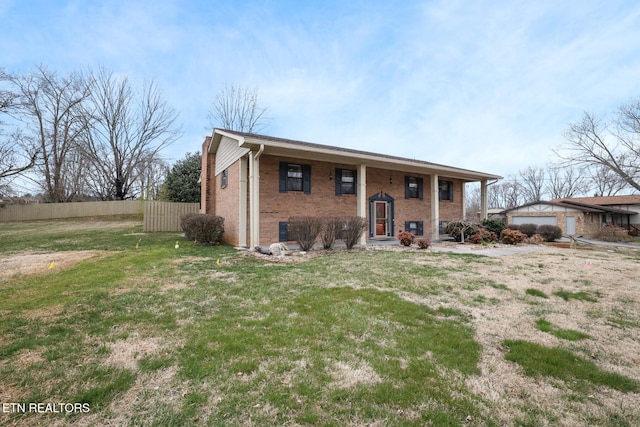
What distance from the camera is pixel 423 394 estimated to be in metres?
2.22

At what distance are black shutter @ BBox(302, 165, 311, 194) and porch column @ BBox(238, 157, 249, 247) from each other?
2210 millimetres

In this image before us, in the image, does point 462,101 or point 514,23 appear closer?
point 514,23

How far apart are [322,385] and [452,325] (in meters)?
2.11

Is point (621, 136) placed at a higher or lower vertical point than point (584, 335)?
higher

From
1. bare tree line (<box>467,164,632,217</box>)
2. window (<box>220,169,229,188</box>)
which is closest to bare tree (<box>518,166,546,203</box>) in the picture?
bare tree line (<box>467,164,632,217</box>)

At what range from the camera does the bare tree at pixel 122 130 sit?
79.1ft

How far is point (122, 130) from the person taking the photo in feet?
81.5

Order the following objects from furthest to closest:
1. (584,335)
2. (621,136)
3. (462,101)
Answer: (621,136) < (462,101) < (584,335)

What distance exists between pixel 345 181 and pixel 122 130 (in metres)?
22.5

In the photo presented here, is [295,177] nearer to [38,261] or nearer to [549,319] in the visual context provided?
[38,261]

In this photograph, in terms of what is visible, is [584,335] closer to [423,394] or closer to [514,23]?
[423,394]

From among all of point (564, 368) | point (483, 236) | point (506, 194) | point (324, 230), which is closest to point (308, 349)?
point (564, 368)

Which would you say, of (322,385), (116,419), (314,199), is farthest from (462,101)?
(116,419)

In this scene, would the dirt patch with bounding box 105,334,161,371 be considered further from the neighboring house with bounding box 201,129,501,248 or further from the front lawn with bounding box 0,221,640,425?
the neighboring house with bounding box 201,129,501,248
